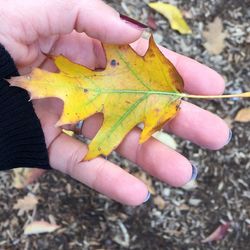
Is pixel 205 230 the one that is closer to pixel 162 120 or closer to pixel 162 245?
pixel 162 245

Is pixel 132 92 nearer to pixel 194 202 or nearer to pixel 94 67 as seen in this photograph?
pixel 94 67

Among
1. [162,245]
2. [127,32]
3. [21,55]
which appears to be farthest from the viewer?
[162,245]

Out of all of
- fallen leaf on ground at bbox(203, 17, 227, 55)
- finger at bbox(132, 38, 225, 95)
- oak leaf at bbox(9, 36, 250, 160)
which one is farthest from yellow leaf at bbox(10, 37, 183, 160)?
fallen leaf on ground at bbox(203, 17, 227, 55)

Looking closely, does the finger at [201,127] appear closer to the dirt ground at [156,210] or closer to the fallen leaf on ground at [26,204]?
the dirt ground at [156,210]

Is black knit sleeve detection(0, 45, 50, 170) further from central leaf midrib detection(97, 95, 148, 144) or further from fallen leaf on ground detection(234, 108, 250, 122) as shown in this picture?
fallen leaf on ground detection(234, 108, 250, 122)

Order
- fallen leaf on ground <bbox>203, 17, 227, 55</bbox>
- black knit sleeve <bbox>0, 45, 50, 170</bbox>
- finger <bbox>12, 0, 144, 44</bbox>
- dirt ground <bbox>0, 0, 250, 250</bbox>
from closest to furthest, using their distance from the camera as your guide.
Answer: finger <bbox>12, 0, 144, 44</bbox>, black knit sleeve <bbox>0, 45, 50, 170</bbox>, dirt ground <bbox>0, 0, 250, 250</bbox>, fallen leaf on ground <bbox>203, 17, 227, 55</bbox>

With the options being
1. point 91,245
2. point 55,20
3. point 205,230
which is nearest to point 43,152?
point 55,20

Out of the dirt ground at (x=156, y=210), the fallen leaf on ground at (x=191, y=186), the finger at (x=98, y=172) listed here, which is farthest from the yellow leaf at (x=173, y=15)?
the finger at (x=98, y=172)
